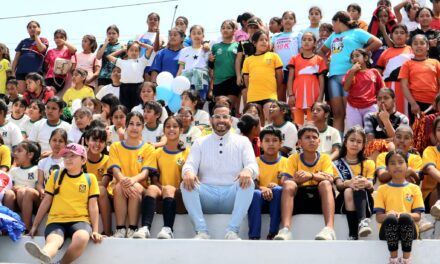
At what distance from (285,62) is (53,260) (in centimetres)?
513

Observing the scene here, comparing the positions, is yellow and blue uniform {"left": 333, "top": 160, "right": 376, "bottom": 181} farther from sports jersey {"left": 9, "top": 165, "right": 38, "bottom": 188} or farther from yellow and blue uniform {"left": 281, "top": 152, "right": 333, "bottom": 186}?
sports jersey {"left": 9, "top": 165, "right": 38, "bottom": 188}

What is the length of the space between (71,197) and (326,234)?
233 centimetres

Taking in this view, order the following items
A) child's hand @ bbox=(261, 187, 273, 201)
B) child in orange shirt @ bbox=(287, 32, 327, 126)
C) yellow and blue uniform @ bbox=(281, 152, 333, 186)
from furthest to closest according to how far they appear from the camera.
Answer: child in orange shirt @ bbox=(287, 32, 327, 126), yellow and blue uniform @ bbox=(281, 152, 333, 186), child's hand @ bbox=(261, 187, 273, 201)

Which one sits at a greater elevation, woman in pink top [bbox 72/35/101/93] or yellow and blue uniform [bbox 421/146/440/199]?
woman in pink top [bbox 72/35/101/93]

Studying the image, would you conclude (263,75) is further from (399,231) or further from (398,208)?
(399,231)

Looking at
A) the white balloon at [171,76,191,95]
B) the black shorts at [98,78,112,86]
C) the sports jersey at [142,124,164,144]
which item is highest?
the black shorts at [98,78,112,86]

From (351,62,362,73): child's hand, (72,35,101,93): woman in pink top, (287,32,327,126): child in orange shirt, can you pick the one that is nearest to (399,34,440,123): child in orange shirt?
(351,62,362,73): child's hand

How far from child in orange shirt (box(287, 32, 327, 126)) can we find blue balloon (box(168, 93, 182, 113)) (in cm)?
150

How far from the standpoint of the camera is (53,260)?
7.87 metres

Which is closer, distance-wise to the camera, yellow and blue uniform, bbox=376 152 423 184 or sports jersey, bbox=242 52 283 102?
yellow and blue uniform, bbox=376 152 423 184

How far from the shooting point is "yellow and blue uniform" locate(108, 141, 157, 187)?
27.8 feet

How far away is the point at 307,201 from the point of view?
26.5ft

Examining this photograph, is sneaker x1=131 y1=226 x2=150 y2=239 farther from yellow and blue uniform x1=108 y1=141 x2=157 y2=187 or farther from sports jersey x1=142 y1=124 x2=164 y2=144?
sports jersey x1=142 y1=124 x2=164 y2=144

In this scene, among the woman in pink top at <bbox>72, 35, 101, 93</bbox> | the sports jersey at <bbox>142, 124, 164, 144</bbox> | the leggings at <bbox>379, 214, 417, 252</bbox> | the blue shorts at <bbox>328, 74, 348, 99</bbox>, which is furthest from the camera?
the woman in pink top at <bbox>72, 35, 101, 93</bbox>
